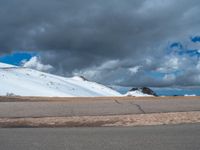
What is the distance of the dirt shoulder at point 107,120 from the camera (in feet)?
45.0

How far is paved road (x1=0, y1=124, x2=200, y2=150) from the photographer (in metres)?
9.00

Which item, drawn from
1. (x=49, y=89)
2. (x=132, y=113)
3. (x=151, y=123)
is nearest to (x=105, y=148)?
(x=151, y=123)

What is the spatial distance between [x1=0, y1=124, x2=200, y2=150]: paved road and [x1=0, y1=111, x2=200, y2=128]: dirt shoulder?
4.47 ft

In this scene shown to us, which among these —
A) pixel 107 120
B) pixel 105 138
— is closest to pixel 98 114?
pixel 107 120

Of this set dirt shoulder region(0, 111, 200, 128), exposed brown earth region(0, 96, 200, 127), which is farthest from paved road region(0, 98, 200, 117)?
dirt shoulder region(0, 111, 200, 128)

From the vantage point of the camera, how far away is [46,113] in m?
16.6

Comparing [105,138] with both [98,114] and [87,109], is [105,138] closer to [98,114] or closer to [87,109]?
[98,114]

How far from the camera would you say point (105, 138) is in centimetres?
1021

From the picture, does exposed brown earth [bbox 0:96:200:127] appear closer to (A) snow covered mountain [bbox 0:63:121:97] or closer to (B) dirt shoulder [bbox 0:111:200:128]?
(B) dirt shoulder [bbox 0:111:200:128]

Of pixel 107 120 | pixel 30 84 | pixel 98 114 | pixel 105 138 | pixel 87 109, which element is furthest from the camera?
pixel 30 84

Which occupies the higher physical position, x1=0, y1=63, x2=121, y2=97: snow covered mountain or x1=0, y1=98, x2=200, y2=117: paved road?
x1=0, y1=63, x2=121, y2=97: snow covered mountain

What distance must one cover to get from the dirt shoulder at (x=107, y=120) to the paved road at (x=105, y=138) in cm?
136

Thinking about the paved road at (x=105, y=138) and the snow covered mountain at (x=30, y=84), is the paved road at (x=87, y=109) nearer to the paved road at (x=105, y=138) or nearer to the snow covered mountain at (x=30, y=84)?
the paved road at (x=105, y=138)

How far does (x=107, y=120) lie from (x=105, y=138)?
4346mm
